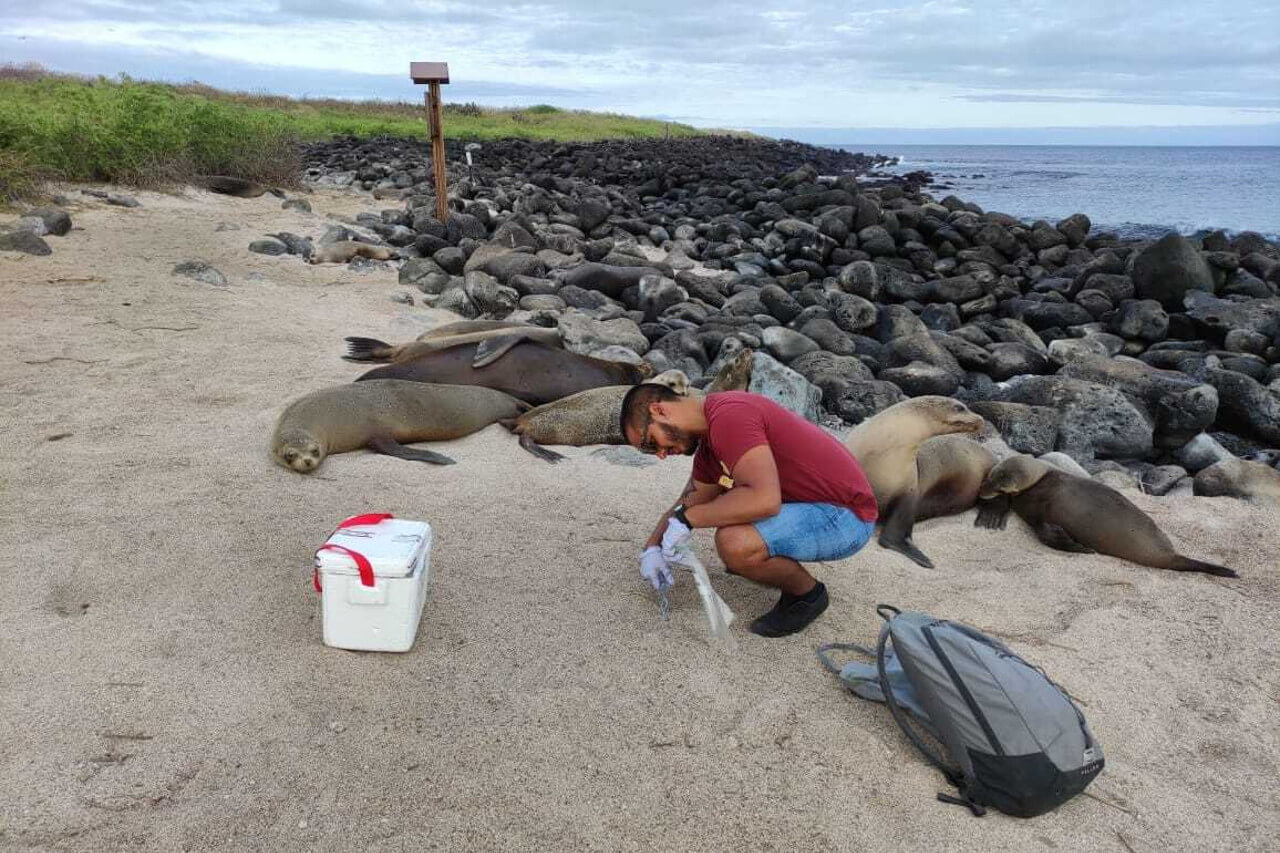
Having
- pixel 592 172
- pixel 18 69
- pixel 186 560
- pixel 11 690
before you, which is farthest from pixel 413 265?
pixel 18 69

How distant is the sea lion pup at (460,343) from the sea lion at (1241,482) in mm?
4942

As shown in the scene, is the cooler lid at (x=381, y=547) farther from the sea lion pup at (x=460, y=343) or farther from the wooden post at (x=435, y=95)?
the wooden post at (x=435, y=95)

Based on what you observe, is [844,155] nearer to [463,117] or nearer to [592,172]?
[463,117]

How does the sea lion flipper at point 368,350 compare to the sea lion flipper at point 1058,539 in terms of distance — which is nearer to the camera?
the sea lion flipper at point 1058,539

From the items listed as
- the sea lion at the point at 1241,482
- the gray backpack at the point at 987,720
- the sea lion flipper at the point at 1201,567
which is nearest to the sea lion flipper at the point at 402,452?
the gray backpack at the point at 987,720

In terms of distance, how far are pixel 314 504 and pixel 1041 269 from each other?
45.1ft

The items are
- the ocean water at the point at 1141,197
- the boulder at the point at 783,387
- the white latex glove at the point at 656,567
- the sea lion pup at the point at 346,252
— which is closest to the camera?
the white latex glove at the point at 656,567

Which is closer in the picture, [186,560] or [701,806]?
[701,806]

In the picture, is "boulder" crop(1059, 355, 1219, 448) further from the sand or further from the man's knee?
the man's knee

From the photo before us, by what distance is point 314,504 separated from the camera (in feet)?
14.9

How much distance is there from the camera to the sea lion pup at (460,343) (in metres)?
6.91

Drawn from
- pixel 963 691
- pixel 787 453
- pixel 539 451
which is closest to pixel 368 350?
pixel 539 451

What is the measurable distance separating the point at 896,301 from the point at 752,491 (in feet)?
31.8

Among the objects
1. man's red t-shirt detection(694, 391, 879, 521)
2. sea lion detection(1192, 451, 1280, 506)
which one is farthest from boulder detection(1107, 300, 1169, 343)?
man's red t-shirt detection(694, 391, 879, 521)
